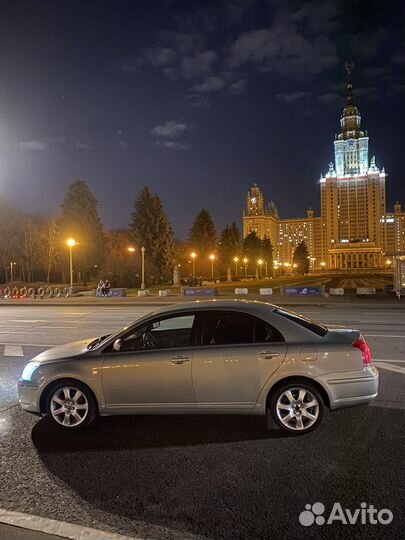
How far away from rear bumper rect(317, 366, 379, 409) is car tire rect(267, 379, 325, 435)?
0.52ft

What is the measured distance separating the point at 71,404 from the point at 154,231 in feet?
202

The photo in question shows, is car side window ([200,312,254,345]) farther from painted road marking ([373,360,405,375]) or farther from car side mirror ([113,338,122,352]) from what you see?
painted road marking ([373,360,405,375])

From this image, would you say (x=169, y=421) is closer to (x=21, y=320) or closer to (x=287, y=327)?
(x=287, y=327)

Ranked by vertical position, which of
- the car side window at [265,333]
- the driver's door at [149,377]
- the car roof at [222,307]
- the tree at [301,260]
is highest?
the tree at [301,260]

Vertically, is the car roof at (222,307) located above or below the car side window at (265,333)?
above

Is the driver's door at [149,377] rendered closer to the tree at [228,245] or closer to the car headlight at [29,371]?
the car headlight at [29,371]

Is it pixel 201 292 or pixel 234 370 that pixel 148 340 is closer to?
pixel 234 370

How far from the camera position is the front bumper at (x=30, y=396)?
17.6ft

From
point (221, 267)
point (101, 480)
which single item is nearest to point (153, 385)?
point (101, 480)

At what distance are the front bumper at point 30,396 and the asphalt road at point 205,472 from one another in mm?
285

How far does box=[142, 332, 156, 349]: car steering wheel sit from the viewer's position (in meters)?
5.54

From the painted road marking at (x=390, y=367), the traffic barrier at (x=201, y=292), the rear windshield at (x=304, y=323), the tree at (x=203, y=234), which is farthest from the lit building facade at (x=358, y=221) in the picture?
the rear windshield at (x=304, y=323)

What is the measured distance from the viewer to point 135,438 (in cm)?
511

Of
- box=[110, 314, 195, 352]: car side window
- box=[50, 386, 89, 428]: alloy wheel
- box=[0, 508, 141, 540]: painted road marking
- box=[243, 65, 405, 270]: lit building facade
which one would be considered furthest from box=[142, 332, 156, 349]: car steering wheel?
box=[243, 65, 405, 270]: lit building facade
